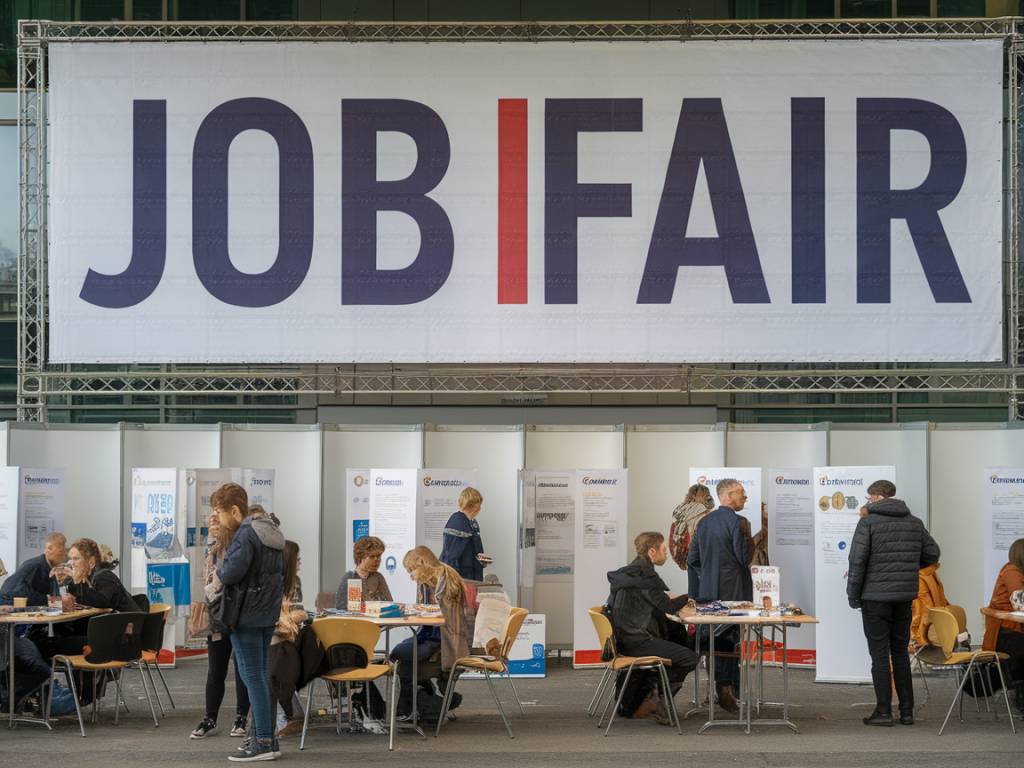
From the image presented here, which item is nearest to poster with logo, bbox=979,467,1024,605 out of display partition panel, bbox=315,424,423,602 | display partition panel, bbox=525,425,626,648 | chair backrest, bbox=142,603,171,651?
display partition panel, bbox=525,425,626,648

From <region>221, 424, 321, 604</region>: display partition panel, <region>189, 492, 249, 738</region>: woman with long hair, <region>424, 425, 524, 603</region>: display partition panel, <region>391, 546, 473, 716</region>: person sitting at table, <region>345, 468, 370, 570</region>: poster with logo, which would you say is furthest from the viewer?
<region>221, 424, 321, 604</region>: display partition panel

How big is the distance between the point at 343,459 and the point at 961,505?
5.49m

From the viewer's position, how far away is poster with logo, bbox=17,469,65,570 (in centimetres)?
1048

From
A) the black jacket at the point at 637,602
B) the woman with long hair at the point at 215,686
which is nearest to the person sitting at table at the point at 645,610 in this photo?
the black jacket at the point at 637,602

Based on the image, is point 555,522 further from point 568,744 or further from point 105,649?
point 105,649

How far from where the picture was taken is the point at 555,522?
1156cm

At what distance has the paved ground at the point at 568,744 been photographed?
291 inches

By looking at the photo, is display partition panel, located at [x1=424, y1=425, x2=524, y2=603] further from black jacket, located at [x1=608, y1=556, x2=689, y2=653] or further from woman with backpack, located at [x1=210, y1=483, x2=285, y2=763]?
woman with backpack, located at [x1=210, y1=483, x2=285, y2=763]

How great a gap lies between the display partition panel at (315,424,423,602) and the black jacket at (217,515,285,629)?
17.0 ft

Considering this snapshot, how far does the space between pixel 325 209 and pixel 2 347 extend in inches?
196

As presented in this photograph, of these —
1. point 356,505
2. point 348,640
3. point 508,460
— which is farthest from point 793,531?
point 348,640

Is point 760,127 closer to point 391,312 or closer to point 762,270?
point 762,270

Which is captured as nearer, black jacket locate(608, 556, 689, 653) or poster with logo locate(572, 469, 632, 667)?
black jacket locate(608, 556, 689, 653)

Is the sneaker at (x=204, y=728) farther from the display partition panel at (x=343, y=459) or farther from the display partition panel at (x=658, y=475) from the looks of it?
the display partition panel at (x=658, y=475)
